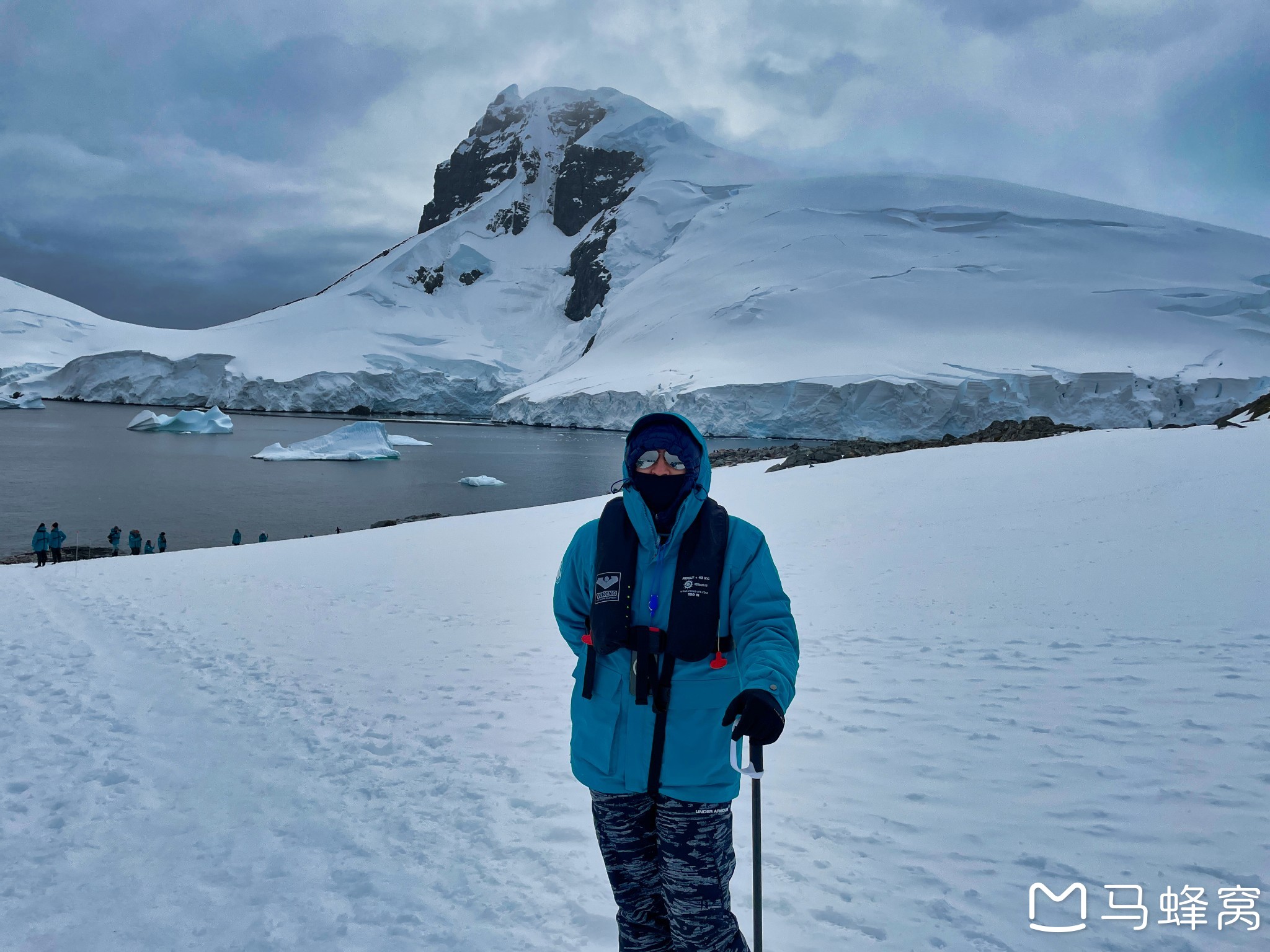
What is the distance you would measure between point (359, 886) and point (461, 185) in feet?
538

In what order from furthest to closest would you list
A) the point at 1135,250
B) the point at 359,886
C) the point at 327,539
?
the point at 1135,250 → the point at 327,539 → the point at 359,886

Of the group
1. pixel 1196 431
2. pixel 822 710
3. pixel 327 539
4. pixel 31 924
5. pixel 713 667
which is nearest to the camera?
pixel 713 667

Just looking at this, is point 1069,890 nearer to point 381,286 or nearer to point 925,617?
point 925,617

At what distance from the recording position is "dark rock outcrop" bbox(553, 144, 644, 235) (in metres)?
127

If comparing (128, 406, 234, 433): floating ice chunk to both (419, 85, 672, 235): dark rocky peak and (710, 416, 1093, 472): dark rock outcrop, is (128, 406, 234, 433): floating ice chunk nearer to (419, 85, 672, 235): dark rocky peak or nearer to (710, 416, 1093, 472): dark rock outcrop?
(710, 416, 1093, 472): dark rock outcrop

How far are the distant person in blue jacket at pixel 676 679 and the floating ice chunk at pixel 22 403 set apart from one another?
84.4 m

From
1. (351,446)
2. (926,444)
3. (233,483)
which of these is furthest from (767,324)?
(926,444)

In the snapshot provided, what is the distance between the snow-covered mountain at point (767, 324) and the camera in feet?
161

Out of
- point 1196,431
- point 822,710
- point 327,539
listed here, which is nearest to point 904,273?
point 1196,431

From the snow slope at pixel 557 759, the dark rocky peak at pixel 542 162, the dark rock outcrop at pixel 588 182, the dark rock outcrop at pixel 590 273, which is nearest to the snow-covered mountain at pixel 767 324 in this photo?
the dark rock outcrop at pixel 590 273

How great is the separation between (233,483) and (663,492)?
3106 centimetres

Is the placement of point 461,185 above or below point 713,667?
above

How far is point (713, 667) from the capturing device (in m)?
1.76

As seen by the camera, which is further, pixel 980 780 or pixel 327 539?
pixel 327 539
